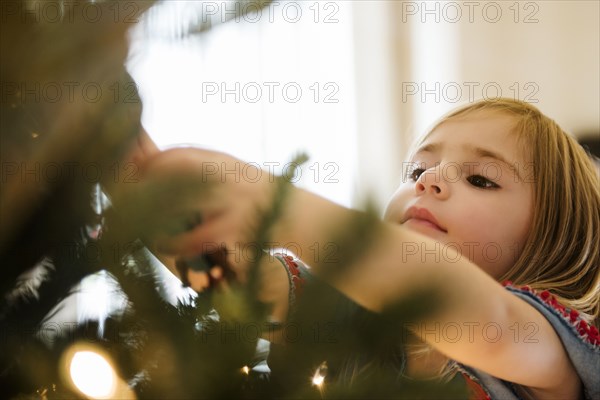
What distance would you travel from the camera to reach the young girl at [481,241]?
0.29 meters

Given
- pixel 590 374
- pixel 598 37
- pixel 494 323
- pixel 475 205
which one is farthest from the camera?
pixel 598 37

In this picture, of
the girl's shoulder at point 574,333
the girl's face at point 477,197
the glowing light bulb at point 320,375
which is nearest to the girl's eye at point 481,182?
the girl's face at point 477,197

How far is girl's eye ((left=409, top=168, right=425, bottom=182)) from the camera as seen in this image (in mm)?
832

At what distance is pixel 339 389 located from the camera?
28 cm

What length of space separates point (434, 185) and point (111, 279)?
504mm

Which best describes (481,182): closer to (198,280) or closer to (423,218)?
(423,218)

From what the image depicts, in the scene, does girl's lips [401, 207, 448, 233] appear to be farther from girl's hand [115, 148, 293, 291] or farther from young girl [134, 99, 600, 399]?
girl's hand [115, 148, 293, 291]

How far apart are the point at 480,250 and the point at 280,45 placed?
1076 mm

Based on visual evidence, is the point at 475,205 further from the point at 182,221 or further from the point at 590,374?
the point at 182,221

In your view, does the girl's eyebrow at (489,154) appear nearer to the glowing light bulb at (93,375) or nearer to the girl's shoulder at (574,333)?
the girl's shoulder at (574,333)

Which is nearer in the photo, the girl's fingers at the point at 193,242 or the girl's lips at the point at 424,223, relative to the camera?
the girl's fingers at the point at 193,242

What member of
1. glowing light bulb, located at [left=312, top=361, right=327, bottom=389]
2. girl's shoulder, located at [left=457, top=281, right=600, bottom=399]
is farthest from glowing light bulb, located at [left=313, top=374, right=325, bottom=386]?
girl's shoulder, located at [left=457, top=281, right=600, bottom=399]

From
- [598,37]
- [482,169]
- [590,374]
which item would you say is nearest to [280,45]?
[598,37]

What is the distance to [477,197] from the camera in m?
0.73
